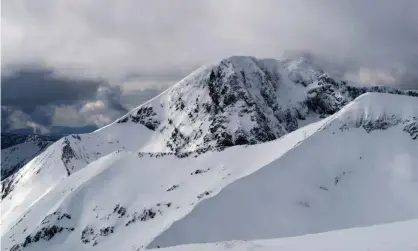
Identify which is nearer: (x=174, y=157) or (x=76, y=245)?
(x=76, y=245)

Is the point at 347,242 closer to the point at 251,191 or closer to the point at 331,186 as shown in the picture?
the point at 251,191

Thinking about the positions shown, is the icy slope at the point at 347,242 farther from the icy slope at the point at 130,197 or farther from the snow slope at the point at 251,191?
the icy slope at the point at 130,197

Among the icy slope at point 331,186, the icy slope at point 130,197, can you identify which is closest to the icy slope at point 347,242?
the icy slope at point 331,186

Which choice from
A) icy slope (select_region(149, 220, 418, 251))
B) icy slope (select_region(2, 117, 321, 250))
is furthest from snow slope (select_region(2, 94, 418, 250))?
icy slope (select_region(149, 220, 418, 251))

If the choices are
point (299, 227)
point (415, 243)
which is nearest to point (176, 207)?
point (299, 227)

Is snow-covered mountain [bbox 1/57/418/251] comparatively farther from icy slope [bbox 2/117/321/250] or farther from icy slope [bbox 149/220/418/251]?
icy slope [bbox 149/220/418/251]

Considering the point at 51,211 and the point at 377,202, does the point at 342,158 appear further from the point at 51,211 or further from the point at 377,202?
the point at 51,211
